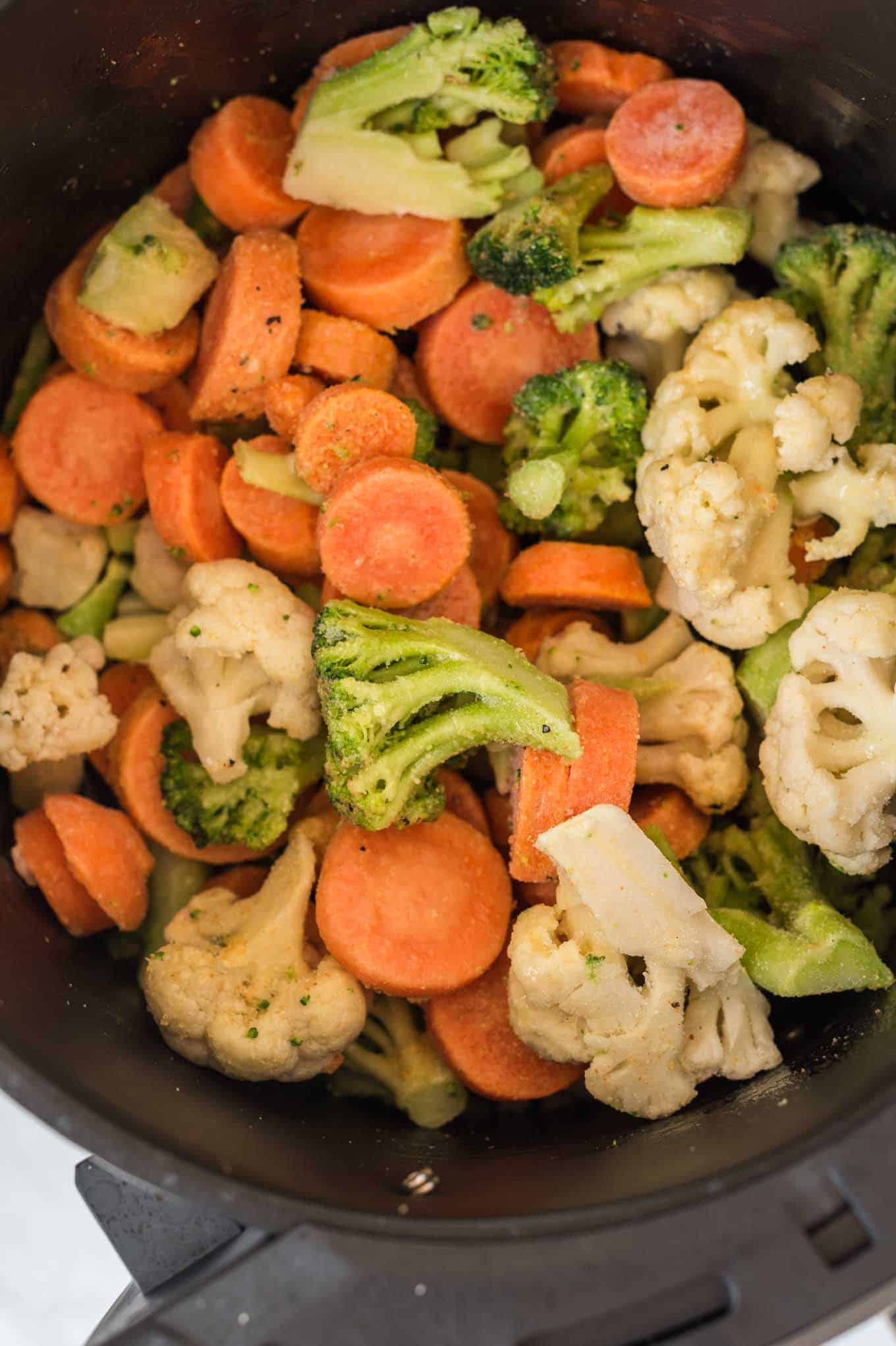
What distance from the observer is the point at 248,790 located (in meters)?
1.91

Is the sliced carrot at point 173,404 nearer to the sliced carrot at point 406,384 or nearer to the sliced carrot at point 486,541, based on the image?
the sliced carrot at point 406,384

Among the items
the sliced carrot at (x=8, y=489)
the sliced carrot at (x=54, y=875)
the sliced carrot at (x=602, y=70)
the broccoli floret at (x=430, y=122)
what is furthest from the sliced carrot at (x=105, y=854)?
the sliced carrot at (x=602, y=70)

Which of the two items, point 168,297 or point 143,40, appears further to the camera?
point 168,297

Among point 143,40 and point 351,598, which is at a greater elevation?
point 143,40

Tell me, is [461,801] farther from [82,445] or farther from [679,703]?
[82,445]

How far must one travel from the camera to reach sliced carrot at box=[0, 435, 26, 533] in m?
2.05

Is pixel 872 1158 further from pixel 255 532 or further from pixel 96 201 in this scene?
pixel 96 201

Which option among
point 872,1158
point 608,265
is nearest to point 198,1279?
point 872,1158

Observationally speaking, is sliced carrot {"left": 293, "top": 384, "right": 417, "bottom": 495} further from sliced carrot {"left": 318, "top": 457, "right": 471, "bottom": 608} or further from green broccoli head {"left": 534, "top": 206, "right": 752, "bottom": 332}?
green broccoli head {"left": 534, "top": 206, "right": 752, "bottom": 332}

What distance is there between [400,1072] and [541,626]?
0.76 metres

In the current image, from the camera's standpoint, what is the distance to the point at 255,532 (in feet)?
6.57

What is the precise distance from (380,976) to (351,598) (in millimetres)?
585

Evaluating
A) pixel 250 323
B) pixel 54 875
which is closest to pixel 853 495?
pixel 250 323

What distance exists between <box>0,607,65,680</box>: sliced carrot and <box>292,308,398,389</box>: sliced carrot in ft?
2.04
